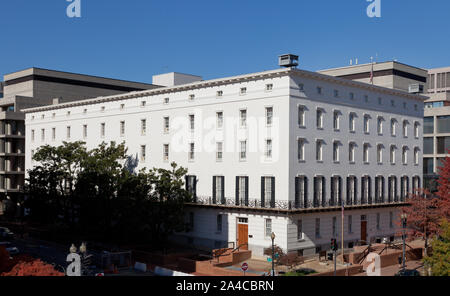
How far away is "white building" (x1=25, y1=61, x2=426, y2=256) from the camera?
46.4 m

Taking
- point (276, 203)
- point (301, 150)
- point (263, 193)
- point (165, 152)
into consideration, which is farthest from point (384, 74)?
point (276, 203)

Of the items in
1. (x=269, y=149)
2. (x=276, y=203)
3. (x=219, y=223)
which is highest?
(x=269, y=149)

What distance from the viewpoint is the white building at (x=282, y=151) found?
4638 centimetres

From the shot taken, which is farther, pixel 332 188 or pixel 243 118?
pixel 332 188

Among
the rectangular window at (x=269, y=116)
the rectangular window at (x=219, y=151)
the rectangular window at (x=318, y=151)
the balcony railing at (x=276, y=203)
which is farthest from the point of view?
the rectangular window at (x=219, y=151)

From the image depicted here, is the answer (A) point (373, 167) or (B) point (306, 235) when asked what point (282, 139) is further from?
(A) point (373, 167)

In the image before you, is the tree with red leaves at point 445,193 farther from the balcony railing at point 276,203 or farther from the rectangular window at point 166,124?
the rectangular window at point 166,124

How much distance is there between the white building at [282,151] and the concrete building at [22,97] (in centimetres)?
2833

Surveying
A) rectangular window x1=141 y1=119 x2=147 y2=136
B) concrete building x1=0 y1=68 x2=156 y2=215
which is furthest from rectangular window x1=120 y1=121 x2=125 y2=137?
concrete building x1=0 y1=68 x2=156 y2=215

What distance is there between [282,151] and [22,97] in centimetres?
5291

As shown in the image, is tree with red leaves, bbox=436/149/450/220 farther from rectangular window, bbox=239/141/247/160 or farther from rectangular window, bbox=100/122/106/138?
rectangular window, bbox=100/122/106/138

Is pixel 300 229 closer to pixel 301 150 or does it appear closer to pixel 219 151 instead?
pixel 301 150

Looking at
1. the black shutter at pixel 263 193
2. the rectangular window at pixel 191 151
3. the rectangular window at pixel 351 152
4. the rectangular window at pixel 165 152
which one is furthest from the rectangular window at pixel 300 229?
the rectangular window at pixel 165 152

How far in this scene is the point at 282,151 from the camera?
1813 inches
